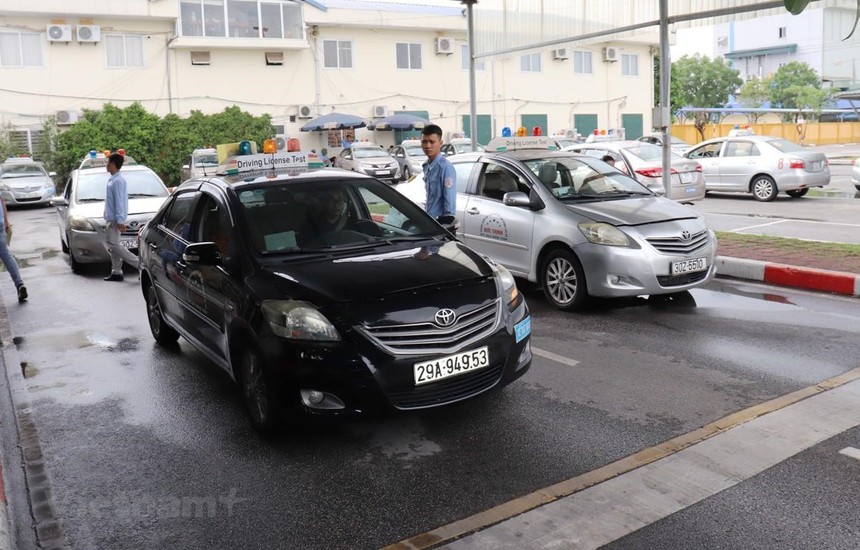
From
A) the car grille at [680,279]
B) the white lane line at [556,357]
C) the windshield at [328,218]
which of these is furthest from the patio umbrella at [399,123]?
the windshield at [328,218]

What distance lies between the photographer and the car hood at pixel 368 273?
16.0 ft

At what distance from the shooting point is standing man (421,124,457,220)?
823cm

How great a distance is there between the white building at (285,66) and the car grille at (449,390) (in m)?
31.4

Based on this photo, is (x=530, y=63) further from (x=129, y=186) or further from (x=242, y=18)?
(x=129, y=186)

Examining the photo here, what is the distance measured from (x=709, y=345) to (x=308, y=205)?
11.4 ft

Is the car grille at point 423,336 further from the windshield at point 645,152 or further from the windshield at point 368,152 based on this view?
the windshield at point 368,152

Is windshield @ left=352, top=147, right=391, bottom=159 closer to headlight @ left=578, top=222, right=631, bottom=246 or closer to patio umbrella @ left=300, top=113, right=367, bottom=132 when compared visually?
patio umbrella @ left=300, top=113, right=367, bottom=132

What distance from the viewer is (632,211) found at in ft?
27.4

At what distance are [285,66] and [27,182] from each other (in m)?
14.2

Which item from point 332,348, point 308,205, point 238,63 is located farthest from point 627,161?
point 238,63

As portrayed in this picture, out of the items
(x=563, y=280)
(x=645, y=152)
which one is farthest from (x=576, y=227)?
(x=645, y=152)

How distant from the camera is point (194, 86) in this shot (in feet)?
114

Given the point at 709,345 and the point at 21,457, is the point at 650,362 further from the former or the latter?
the point at 21,457

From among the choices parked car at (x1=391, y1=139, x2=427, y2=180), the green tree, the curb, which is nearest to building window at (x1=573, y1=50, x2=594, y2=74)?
parked car at (x1=391, y1=139, x2=427, y2=180)
